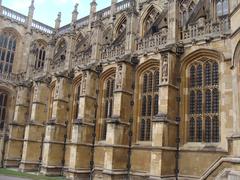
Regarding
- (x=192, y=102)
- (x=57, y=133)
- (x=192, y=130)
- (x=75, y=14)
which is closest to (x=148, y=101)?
(x=192, y=102)

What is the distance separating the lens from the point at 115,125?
19.7 m

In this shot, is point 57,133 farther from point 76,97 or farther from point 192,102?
point 192,102

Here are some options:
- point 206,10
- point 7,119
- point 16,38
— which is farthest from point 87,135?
point 16,38

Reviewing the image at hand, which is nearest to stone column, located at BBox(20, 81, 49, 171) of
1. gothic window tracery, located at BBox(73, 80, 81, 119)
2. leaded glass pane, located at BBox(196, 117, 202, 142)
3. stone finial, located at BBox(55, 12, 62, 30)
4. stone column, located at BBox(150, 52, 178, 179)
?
gothic window tracery, located at BBox(73, 80, 81, 119)

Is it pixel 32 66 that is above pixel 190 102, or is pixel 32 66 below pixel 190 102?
above

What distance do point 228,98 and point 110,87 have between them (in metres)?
9.99

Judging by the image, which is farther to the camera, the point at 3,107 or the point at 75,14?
the point at 75,14

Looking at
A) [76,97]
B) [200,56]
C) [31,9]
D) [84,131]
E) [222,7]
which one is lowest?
[84,131]

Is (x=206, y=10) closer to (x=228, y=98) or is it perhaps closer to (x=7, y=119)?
(x=228, y=98)

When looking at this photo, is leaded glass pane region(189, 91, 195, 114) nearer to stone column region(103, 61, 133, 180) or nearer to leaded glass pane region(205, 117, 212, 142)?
leaded glass pane region(205, 117, 212, 142)

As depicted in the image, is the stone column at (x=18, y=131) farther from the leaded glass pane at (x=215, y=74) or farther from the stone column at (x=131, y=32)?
the leaded glass pane at (x=215, y=74)

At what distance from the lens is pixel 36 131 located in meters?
28.6

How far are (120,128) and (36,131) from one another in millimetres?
11930

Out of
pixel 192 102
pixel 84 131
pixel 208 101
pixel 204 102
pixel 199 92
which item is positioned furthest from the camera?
pixel 84 131
